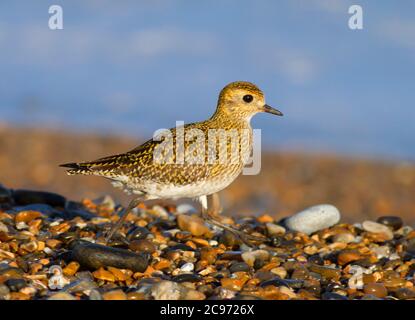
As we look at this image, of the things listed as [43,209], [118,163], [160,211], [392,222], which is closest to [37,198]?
[43,209]

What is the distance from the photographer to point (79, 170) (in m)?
8.68

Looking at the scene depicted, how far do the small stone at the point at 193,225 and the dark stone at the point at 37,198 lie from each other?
1977mm

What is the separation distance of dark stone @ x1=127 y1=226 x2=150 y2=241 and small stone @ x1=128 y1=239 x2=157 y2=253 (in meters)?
0.40

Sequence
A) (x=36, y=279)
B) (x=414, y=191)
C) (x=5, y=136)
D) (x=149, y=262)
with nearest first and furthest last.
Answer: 1. (x=36, y=279)
2. (x=149, y=262)
3. (x=414, y=191)
4. (x=5, y=136)

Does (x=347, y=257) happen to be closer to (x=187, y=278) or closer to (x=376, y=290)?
(x=376, y=290)

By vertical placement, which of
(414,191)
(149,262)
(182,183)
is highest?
(182,183)

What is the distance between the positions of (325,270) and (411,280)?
0.90m

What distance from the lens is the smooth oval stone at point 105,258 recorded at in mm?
7184

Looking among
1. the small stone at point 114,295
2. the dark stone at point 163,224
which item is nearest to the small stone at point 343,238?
the dark stone at point 163,224

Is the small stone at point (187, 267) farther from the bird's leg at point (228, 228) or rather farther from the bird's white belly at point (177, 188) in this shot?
the bird's leg at point (228, 228)

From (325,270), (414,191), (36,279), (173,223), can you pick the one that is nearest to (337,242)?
(325,270)

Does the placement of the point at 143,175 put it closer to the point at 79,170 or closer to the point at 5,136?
the point at 79,170

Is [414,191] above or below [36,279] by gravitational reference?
below

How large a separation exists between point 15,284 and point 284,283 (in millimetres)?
2517
